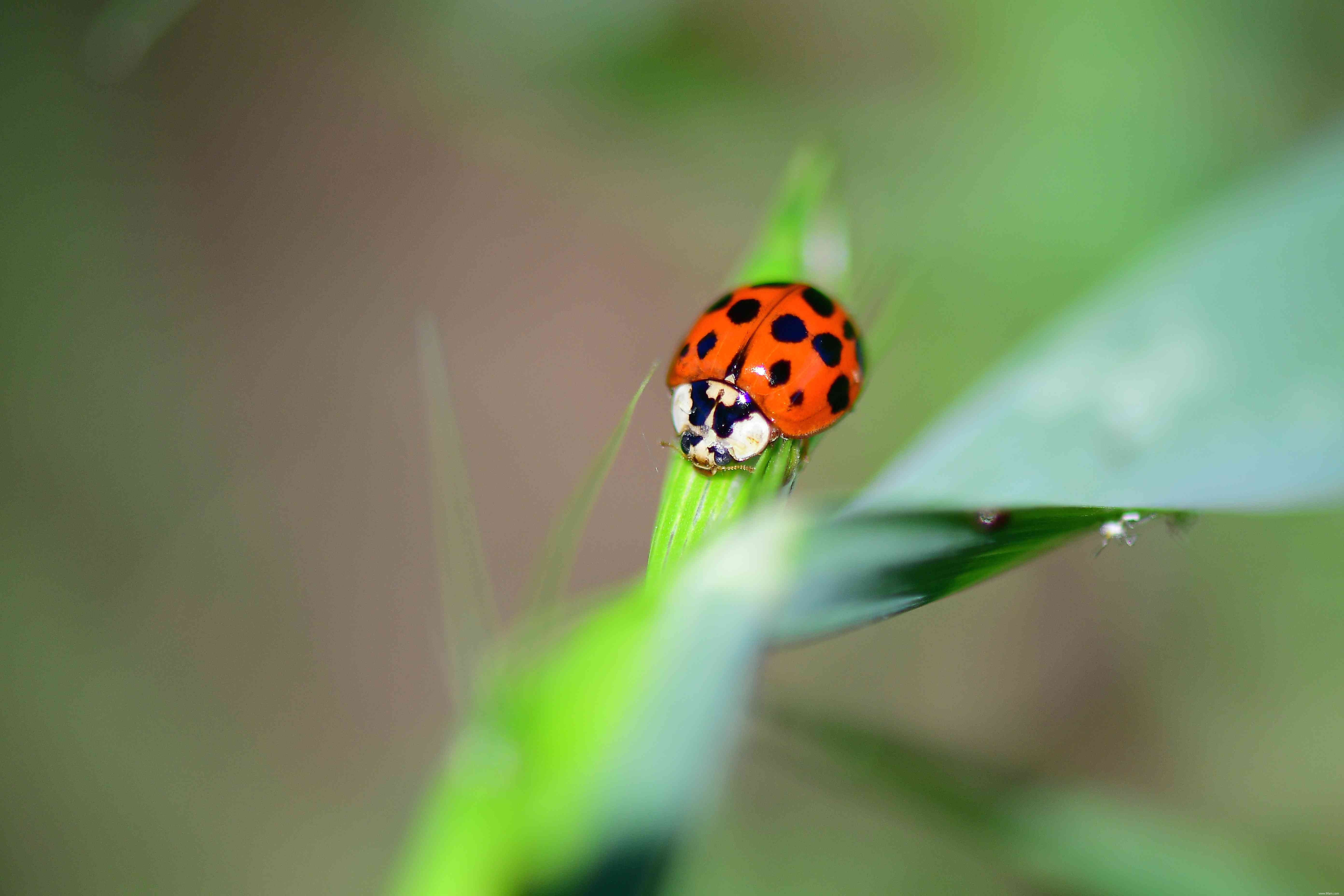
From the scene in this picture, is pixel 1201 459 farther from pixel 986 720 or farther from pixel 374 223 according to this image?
pixel 374 223

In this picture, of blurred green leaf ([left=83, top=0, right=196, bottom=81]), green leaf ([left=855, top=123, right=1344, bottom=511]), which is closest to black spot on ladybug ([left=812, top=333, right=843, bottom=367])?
green leaf ([left=855, top=123, right=1344, bottom=511])

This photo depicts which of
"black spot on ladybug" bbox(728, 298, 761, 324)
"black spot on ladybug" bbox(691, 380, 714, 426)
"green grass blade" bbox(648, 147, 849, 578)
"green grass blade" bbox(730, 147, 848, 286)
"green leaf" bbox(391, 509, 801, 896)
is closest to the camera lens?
"green leaf" bbox(391, 509, 801, 896)

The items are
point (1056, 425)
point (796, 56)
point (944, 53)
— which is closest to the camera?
point (1056, 425)

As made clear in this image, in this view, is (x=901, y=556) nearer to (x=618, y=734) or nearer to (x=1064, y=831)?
(x=618, y=734)

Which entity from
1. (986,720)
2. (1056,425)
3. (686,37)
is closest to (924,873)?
(986,720)

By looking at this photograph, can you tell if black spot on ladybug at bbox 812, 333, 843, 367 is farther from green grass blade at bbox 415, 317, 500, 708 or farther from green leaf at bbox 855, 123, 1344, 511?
green grass blade at bbox 415, 317, 500, 708

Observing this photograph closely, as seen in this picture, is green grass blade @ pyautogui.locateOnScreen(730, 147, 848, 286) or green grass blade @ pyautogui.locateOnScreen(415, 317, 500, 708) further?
green grass blade @ pyautogui.locateOnScreen(730, 147, 848, 286)

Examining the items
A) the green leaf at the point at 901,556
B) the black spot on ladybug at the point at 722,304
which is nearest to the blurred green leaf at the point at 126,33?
the black spot on ladybug at the point at 722,304
